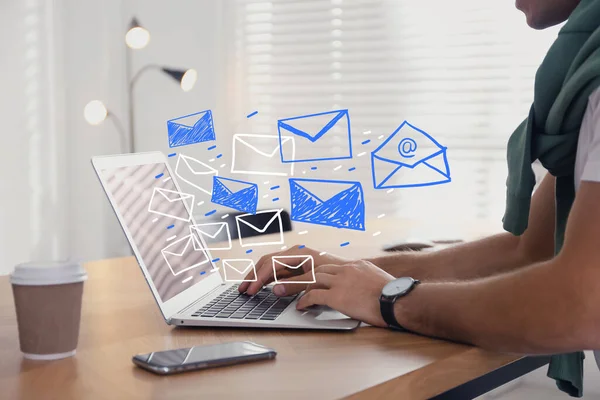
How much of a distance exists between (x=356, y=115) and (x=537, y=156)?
6.52ft

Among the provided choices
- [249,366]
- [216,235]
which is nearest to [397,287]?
[249,366]

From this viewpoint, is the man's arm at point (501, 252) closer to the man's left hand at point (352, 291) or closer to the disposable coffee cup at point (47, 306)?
the man's left hand at point (352, 291)

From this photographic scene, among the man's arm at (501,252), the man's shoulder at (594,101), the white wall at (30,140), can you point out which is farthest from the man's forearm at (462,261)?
the white wall at (30,140)

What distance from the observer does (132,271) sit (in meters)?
1.44

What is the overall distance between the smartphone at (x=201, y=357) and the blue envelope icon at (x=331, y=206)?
35 cm

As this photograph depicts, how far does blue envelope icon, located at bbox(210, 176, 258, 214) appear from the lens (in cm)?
117

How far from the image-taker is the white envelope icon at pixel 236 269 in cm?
135

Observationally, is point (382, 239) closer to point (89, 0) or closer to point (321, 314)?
point (321, 314)

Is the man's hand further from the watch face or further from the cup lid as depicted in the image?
the cup lid

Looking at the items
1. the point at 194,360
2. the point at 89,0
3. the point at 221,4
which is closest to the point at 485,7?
the point at 221,4

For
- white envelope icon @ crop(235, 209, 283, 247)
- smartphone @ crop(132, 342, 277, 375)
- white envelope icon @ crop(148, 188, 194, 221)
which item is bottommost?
white envelope icon @ crop(235, 209, 283, 247)

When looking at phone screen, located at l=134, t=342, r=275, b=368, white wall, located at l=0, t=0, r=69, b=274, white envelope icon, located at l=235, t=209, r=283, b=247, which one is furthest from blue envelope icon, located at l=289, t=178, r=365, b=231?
white wall, located at l=0, t=0, r=69, b=274

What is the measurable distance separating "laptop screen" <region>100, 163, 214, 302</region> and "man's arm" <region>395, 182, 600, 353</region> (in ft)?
1.09

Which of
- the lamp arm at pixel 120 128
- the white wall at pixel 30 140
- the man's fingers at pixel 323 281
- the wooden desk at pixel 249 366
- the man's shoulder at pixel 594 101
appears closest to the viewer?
the wooden desk at pixel 249 366
